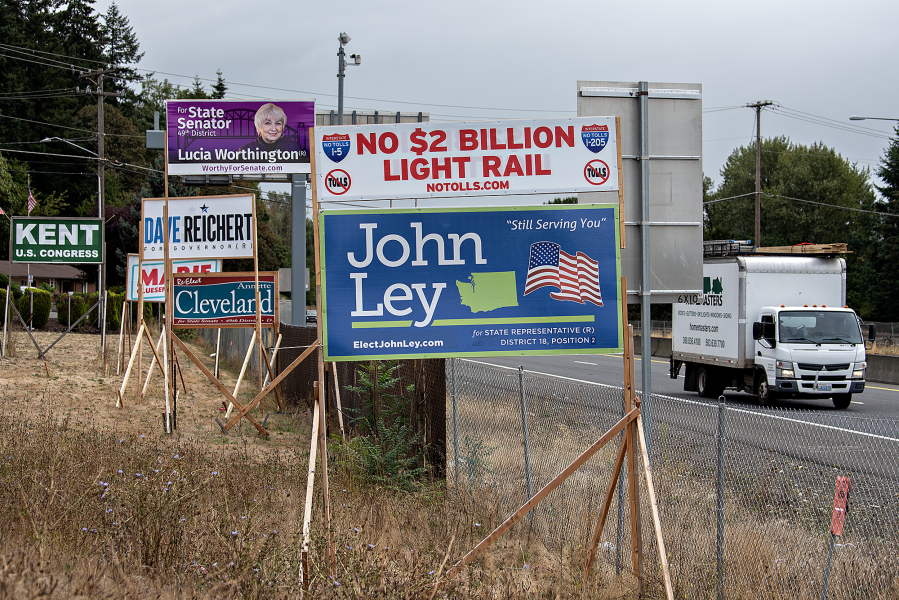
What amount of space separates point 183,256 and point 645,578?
10.6 m

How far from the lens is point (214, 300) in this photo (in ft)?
44.1

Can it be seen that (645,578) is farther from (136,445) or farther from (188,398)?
(188,398)

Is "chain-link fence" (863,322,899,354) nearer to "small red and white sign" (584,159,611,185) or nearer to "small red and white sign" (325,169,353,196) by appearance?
"small red and white sign" (584,159,611,185)

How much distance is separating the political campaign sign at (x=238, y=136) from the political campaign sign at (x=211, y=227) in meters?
5.38

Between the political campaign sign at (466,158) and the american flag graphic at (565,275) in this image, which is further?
the political campaign sign at (466,158)

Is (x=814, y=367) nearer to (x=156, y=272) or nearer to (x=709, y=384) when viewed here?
(x=709, y=384)

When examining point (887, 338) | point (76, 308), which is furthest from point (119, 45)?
point (887, 338)

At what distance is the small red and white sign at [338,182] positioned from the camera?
6.04 meters

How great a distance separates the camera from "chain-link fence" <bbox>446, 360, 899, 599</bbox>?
5262 mm

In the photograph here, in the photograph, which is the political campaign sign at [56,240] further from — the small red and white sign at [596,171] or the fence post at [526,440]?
the small red and white sign at [596,171]

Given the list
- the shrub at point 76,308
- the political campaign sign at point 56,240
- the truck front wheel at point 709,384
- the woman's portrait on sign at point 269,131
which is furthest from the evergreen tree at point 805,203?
the political campaign sign at point 56,240

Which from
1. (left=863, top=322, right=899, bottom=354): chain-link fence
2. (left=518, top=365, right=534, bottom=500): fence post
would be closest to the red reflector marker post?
(left=518, top=365, right=534, bottom=500): fence post

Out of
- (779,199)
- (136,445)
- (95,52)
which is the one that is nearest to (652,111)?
(136,445)

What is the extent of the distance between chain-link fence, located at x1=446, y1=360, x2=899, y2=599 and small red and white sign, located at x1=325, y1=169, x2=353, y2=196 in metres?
2.48
